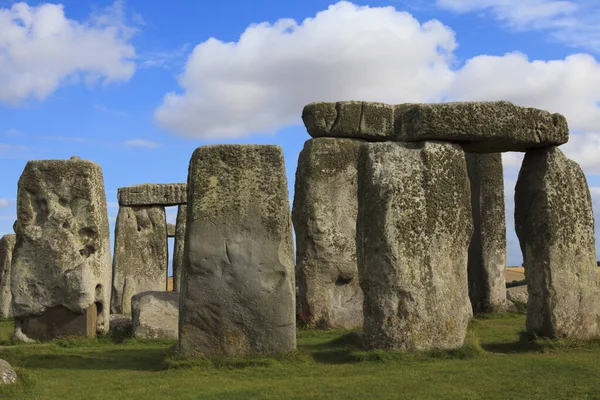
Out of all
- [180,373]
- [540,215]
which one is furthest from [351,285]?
[180,373]

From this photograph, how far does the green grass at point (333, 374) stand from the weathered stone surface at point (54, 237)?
2297 mm

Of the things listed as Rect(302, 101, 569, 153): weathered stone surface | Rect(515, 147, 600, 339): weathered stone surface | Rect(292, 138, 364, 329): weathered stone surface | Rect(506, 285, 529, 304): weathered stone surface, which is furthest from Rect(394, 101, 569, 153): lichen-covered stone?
Rect(506, 285, 529, 304): weathered stone surface

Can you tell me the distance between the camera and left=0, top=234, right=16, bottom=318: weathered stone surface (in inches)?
892

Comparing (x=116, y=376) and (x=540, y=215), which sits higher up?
(x=540, y=215)

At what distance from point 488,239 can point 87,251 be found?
8.55 metres

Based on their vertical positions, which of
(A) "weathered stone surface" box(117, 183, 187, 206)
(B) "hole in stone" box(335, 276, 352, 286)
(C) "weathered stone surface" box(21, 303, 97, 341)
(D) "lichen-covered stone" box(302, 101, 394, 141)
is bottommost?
(C) "weathered stone surface" box(21, 303, 97, 341)

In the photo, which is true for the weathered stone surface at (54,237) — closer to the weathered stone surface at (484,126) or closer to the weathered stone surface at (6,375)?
the weathered stone surface at (6,375)

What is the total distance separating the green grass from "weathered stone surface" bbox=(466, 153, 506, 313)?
5795 mm

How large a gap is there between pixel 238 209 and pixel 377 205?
5.76 ft

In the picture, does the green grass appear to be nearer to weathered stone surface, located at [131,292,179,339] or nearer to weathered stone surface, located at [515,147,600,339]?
weathered stone surface, located at [515,147,600,339]

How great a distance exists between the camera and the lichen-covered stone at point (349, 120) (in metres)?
16.5

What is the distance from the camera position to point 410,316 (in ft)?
34.8

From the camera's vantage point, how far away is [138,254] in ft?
77.3

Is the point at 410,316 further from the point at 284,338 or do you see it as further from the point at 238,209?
the point at 238,209
